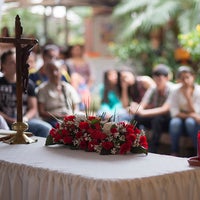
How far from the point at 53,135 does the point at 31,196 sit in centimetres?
66

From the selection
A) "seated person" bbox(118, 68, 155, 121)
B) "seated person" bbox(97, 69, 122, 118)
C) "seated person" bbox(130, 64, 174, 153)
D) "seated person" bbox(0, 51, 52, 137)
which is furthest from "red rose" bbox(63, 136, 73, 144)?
"seated person" bbox(97, 69, 122, 118)

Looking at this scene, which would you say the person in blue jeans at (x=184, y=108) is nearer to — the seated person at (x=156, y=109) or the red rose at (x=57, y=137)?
the seated person at (x=156, y=109)

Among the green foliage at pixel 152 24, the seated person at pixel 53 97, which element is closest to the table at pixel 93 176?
the seated person at pixel 53 97

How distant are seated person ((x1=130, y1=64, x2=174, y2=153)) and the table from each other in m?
3.34

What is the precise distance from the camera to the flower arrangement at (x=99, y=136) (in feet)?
13.1

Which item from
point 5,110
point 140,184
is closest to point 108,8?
point 5,110

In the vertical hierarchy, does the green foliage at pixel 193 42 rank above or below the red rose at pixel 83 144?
above

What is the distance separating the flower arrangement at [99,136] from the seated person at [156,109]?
3106 millimetres

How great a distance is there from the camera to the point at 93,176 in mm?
3402

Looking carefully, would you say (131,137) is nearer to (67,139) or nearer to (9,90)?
(67,139)

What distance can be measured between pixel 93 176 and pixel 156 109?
4.07 metres

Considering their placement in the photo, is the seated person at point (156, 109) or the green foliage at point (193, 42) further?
the green foliage at point (193, 42)

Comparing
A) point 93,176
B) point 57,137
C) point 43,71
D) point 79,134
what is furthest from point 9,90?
point 93,176

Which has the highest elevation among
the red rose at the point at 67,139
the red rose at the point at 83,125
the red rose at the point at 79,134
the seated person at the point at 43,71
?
the seated person at the point at 43,71
